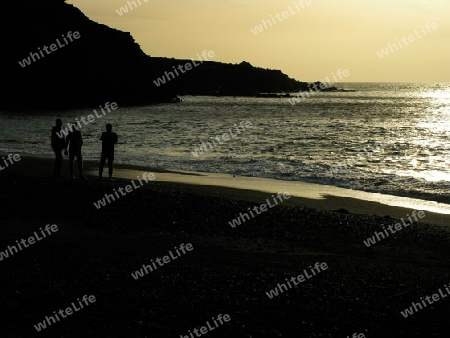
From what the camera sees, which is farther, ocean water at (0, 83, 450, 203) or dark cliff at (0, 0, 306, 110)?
dark cliff at (0, 0, 306, 110)

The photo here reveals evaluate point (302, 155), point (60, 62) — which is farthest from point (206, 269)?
point (60, 62)

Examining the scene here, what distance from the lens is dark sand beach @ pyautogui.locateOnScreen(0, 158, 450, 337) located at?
6.57 metres

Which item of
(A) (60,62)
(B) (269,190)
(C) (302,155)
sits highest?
(A) (60,62)

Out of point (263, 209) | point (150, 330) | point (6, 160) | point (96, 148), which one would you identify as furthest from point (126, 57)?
point (150, 330)

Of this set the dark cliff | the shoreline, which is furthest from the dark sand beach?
the dark cliff

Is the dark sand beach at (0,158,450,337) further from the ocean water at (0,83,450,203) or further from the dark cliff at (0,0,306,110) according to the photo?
the dark cliff at (0,0,306,110)

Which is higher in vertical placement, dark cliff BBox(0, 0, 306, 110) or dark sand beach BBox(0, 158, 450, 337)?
dark cliff BBox(0, 0, 306, 110)

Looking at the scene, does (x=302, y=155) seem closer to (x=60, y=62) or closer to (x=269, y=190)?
(x=269, y=190)

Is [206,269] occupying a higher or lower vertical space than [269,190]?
higher

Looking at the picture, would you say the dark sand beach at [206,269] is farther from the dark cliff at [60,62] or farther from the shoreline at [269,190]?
the dark cliff at [60,62]

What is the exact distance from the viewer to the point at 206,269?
8.45 meters

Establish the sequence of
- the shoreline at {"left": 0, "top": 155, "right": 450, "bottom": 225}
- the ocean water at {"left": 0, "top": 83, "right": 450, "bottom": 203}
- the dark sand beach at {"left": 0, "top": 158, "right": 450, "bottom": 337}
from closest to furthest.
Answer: the dark sand beach at {"left": 0, "top": 158, "right": 450, "bottom": 337} < the shoreline at {"left": 0, "top": 155, "right": 450, "bottom": 225} < the ocean water at {"left": 0, "top": 83, "right": 450, "bottom": 203}

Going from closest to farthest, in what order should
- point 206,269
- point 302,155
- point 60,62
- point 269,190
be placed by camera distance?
point 206,269 < point 269,190 < point 302,155 < point 60,62

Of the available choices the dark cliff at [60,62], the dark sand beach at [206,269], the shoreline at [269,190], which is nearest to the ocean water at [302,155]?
the shoreline at [269,190]
